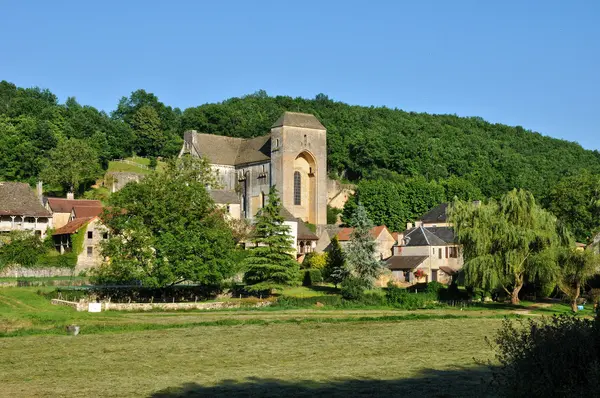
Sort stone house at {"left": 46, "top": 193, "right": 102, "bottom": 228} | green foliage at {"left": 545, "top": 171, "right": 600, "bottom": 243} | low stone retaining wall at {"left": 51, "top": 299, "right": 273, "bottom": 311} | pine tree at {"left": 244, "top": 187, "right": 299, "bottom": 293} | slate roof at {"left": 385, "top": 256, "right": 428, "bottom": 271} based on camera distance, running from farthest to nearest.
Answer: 1. green foliage at {"left": 545, "top": 171, "right": 600, "bottom": 243}
2. stone house at {"left": 46, "top": 193, "right": 102, "bottom": 228}
3. slate roof at {"left": 385, "top": 256, "right": 428, "bottom": 271}
4. pine tree at {"left": 244, "top": 187, "right": 299, "bottom": 293}
5. low stone retaining wall at {"left": 51, "top": 299, "right": 273, "bottom": 311}

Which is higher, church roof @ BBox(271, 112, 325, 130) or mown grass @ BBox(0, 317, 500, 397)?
church roof @ BBox(271, 112, 325, 130)

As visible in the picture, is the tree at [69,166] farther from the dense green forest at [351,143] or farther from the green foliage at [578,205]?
the green foliage at [578,205]

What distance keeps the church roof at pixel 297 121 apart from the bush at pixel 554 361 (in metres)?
71.0

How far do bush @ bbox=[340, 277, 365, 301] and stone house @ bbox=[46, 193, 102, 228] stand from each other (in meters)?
26.6

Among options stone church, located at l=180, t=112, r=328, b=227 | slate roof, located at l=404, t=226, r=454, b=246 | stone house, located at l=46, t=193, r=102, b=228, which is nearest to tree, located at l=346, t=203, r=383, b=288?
slate roof, located at l=404, t=226, r=454, b=246

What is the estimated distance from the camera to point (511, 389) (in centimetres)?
1371

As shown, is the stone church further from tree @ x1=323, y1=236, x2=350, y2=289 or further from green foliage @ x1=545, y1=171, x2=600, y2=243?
green foliage @ x1=545, y1=171, x2=600, y2=243

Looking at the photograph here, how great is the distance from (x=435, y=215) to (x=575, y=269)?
38.2 metres

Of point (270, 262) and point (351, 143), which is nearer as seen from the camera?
point (270, 262)

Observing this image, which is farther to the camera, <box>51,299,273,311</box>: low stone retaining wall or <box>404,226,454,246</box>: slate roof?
<box>404,226,454,246</box>: slate roof

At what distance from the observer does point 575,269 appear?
157ft

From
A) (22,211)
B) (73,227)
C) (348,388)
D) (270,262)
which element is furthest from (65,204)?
(348,388)

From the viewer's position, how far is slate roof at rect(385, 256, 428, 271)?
218 ft

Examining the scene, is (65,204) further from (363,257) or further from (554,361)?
(554,361)
